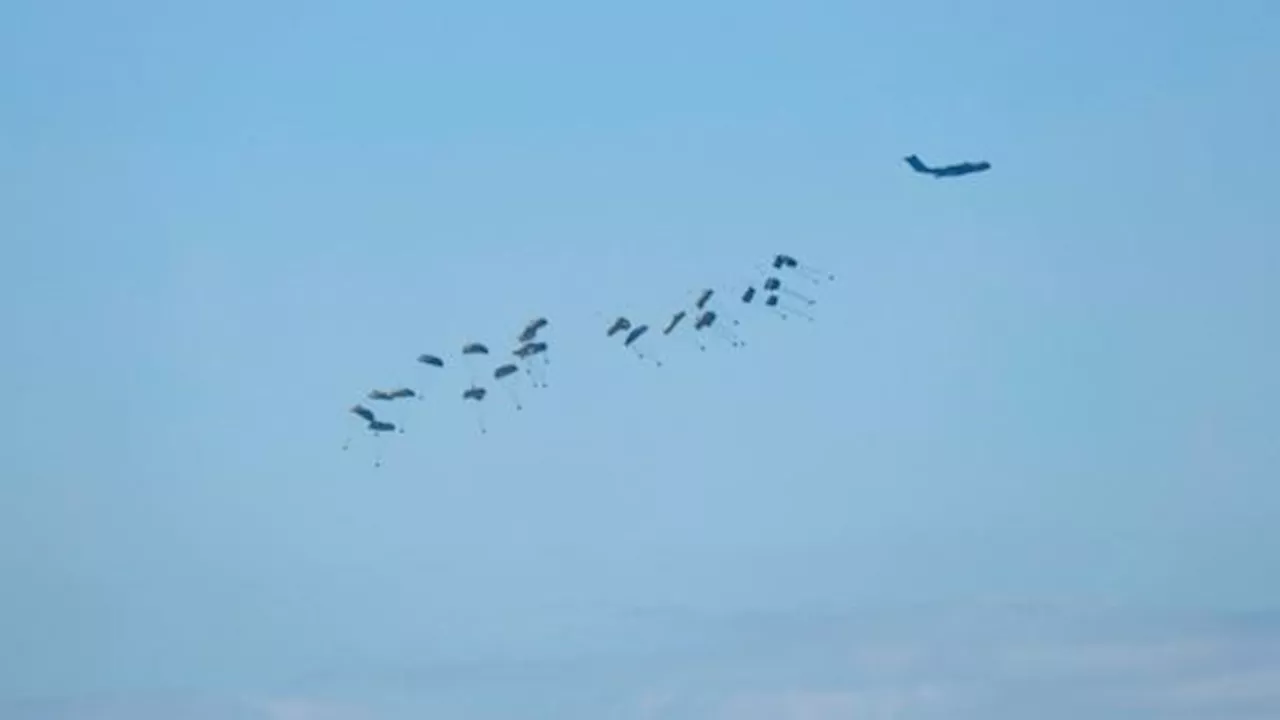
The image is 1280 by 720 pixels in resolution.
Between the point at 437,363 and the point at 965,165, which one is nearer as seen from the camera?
the point at 437,363

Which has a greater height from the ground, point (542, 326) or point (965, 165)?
point (965, 165)

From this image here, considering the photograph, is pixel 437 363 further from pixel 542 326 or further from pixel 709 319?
pixel 709 319

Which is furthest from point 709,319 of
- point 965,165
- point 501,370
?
point 965,165

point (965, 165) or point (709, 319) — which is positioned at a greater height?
point (965, 165)

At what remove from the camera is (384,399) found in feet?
282

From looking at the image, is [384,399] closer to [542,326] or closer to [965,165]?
[542,326]

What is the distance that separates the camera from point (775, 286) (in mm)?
83688

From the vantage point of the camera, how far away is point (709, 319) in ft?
279

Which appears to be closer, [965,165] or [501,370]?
[501,370]

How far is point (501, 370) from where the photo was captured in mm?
86875

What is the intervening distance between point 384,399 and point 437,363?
281 cm

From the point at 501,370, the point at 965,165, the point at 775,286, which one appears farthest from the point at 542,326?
the point at 965,165

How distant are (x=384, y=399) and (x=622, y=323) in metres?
9.66

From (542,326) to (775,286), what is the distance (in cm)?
989
